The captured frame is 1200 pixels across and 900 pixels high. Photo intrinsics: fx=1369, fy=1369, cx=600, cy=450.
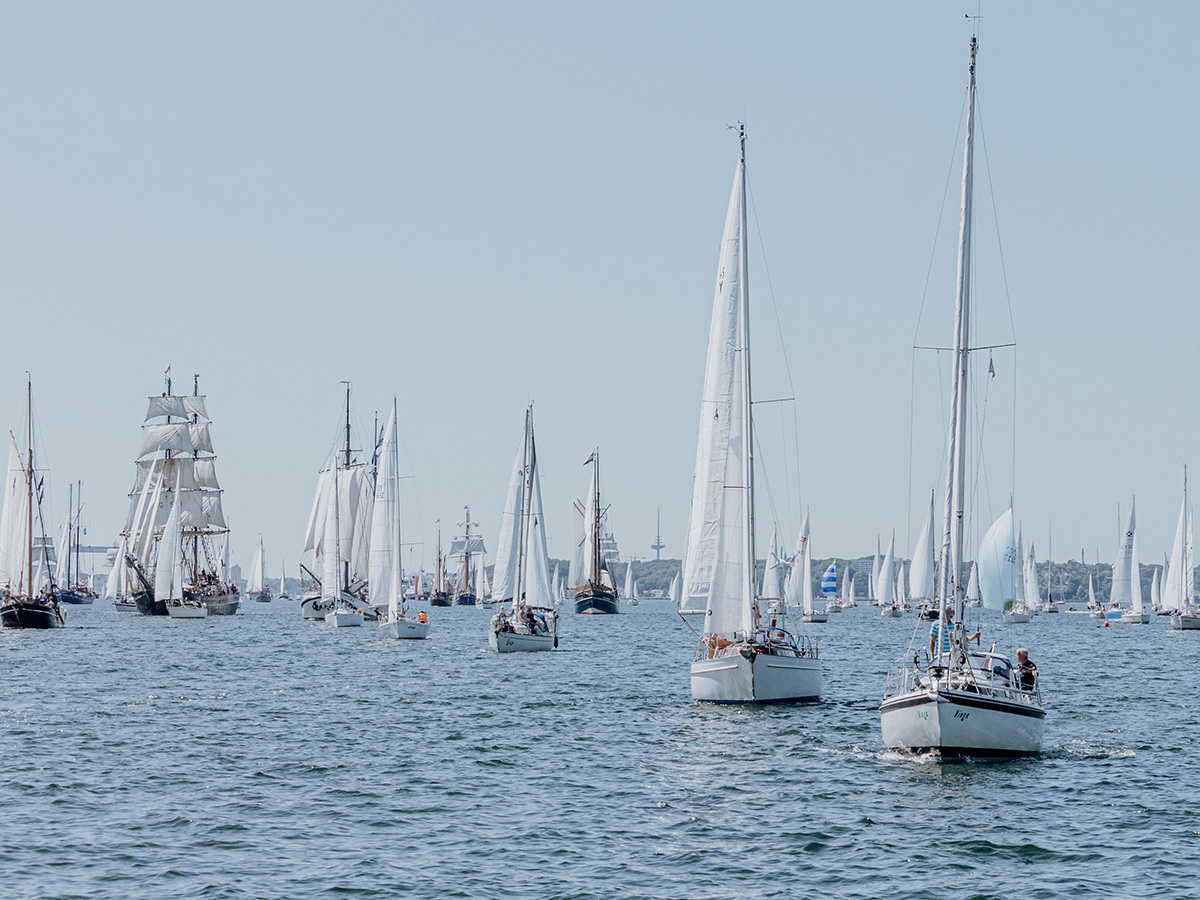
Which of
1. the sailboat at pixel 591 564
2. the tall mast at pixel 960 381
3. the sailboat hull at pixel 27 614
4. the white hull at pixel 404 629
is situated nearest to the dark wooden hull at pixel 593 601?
the sailboat at pixel 591 564

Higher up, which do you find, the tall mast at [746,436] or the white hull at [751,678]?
the tall mast at [746,436]

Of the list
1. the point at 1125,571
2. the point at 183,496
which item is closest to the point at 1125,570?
the point at 1125,571

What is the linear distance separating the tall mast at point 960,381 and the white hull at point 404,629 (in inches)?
2294

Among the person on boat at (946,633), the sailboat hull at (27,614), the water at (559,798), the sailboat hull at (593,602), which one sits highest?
the person on boat at (946,633)

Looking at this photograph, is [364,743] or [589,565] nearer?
[364,743]

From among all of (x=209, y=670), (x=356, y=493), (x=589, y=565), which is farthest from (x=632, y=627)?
(x=209, y=670)

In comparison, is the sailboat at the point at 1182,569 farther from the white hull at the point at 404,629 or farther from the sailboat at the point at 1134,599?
the white hull at the point at 404,629

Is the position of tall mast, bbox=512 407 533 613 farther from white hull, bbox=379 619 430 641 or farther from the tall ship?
the tall ship

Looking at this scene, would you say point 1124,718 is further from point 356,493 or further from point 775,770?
point 356,493

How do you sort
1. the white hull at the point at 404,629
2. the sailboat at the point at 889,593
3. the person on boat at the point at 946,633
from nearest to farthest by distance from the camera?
the person on boat at the point at 946,633 → the white hull at the point at 404,629 → the sailboat at the point at 889,593

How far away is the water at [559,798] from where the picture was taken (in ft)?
69.3

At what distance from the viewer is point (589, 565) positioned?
6575 inches

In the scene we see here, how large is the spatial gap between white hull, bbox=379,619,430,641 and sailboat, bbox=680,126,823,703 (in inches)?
1888

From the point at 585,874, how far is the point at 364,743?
15.6 metres
